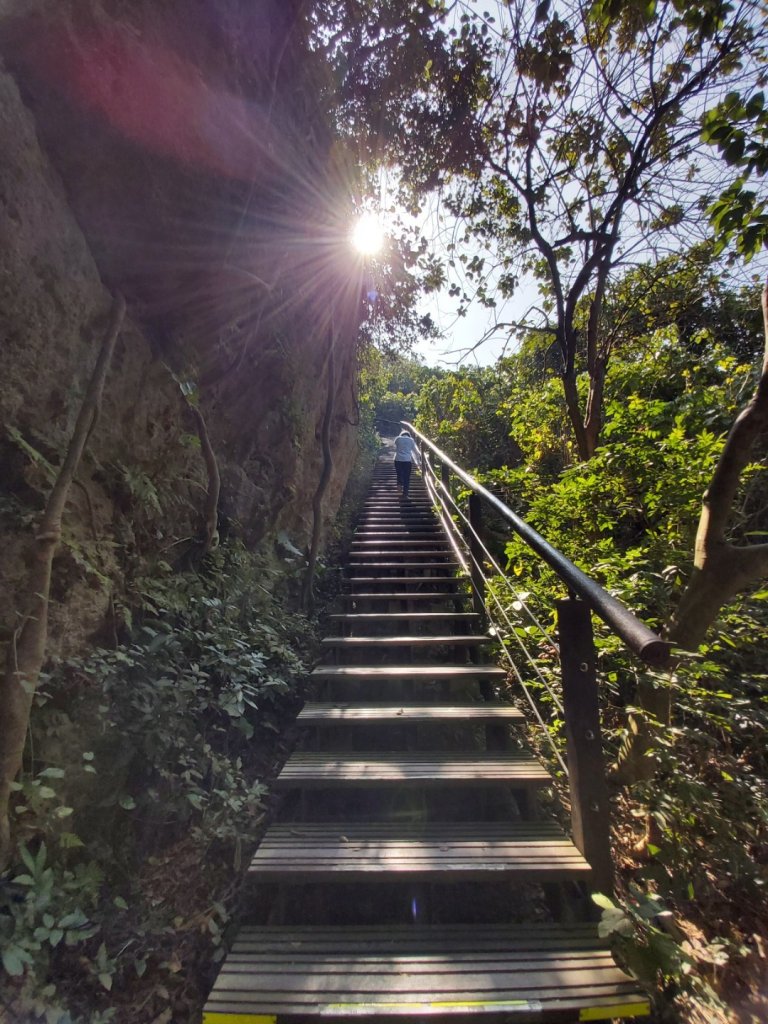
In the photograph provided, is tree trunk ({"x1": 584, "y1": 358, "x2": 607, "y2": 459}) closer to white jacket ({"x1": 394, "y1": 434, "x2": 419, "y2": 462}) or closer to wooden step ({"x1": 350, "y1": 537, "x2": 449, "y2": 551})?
wooden step ({"x1": 350, "y1": 537, "x2": 449, "y2": 551})

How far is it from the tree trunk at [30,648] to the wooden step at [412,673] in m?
1.33

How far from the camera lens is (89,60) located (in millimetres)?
1748

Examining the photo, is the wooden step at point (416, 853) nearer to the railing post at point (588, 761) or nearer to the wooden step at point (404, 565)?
the railing post at point (588, 761)

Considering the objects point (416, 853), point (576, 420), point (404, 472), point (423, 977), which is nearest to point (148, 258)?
point (416, 853)

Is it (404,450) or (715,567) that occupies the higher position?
(404,450)

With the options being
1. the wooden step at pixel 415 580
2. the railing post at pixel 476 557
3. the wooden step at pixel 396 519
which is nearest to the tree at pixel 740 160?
the railing post at pixel 476 557

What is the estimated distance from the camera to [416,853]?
1487 mm

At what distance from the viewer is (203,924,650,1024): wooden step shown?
1067 millimetres

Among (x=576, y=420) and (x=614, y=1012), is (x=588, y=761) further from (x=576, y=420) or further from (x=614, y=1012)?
(x=576, y=420)

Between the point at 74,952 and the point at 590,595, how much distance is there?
1713 mm

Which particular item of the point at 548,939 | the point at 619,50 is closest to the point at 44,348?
the point at 548,939

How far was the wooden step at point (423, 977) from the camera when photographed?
1067 millimetres

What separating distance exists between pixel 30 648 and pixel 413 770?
4.58ft

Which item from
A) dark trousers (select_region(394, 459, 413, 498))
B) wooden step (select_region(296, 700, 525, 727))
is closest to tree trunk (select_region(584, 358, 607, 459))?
wooden step (select_region(296, 700, 525, 727))
